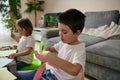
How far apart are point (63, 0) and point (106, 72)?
2.47m

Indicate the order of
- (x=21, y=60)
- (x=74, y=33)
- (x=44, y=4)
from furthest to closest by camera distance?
(x=44, y=4) → (x=21, y=60) → (x=74, y=33)

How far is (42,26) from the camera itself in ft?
12.8

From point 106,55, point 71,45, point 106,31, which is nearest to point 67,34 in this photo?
point 71,45

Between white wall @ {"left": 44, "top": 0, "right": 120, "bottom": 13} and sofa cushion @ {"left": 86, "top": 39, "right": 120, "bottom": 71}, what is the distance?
1.26 m

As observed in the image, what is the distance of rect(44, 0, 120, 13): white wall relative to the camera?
9.40 feet

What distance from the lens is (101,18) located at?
2.66m

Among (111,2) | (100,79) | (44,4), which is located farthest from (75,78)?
(44,4)

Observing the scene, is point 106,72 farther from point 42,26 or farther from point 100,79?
point 42,26

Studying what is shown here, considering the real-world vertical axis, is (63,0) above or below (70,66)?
above

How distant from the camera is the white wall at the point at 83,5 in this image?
286 cm

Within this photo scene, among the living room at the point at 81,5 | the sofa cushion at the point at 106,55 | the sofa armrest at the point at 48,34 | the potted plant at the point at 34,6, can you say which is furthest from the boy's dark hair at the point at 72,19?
the potted plant at the point at 34,6

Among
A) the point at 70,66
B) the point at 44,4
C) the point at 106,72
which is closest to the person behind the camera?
the point at 70,66

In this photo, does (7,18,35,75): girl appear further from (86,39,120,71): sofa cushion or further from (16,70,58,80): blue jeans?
(86,39,120,71): sofa cushion

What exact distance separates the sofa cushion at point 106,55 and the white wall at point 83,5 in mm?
1260
